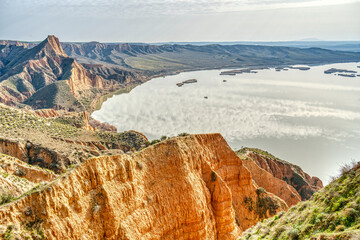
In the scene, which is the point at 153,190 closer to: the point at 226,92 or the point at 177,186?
the point at 177,186

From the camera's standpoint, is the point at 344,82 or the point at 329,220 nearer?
the point at 329,220

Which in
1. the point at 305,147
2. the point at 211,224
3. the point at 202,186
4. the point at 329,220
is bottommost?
the point at 305,147

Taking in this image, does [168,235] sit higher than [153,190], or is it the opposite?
[153,190]

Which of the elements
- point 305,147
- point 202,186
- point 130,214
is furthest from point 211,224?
point 305,147

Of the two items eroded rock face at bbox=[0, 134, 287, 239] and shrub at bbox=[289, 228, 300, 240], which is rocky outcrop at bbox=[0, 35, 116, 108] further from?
shrub at bbox=[289, 228, 300, 240]

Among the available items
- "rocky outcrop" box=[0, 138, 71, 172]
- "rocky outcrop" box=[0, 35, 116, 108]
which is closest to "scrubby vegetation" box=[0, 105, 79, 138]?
"rocky outcrop" box=[0, 138, 71, 172]

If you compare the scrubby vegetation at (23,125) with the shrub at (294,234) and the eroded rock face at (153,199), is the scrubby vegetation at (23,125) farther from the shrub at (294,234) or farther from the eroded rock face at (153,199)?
the shrub at (294,234)

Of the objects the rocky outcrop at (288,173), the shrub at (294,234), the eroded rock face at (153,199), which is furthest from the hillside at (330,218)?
the rocky outcrop at (288,173)

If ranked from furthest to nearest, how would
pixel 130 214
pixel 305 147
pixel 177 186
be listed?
pixel 305 147
pixel 177 186
pixel 130 214
